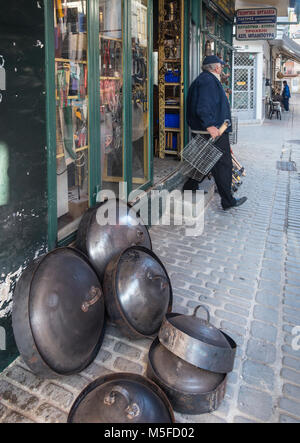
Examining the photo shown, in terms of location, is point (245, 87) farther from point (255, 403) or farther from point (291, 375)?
point (255, 403)

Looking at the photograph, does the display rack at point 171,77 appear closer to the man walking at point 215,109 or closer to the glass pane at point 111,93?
the man walking at point 215,109

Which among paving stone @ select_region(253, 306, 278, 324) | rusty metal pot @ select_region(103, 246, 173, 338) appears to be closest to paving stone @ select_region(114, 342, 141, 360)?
rusty metal pot @ select_region(103, 246, 173, 338)

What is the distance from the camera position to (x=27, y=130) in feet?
9.00

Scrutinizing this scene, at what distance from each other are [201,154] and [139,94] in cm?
124

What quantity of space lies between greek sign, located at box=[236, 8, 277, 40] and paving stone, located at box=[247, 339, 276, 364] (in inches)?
405

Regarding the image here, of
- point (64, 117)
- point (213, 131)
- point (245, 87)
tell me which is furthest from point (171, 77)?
point (245, 87)

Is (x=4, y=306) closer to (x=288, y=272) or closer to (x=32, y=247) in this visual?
(x=32, y=247)

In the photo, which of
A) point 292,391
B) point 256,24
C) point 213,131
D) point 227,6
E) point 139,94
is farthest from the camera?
point 256,24

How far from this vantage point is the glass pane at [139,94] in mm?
4938

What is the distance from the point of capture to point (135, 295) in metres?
2.88

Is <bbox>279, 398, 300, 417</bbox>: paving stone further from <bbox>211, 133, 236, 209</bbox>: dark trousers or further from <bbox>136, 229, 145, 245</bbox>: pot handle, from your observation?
<bbox>211, 133, 236, 209</bbox>: dark trousers

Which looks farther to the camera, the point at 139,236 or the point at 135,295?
the point at 139,236


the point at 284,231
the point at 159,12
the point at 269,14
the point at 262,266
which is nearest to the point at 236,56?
the point at 269,14

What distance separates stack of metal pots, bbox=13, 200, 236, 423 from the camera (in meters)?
2.21
